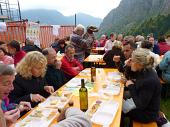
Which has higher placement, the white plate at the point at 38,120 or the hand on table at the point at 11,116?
the hand on table at the point at 11,116

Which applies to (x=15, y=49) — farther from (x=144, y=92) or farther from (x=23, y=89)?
(x=144, y=92)

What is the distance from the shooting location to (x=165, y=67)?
525cm

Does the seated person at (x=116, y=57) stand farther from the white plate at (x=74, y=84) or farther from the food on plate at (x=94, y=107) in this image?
the food on plate at (x=94, y=107)

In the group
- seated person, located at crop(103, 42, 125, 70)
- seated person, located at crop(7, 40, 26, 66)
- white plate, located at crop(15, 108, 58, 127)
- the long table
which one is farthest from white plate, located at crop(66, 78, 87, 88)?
seated person, located at crop(7, 40, 26, 66)

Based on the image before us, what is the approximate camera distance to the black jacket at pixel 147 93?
3.04 metres

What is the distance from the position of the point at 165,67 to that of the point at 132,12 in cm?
4266

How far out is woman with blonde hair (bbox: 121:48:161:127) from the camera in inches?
120

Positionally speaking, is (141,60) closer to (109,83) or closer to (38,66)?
(109,83)

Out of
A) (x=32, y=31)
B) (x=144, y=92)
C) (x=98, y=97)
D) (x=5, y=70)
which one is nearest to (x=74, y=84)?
(x=98, y=97)

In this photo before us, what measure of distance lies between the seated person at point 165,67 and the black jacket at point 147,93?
2.18 meters

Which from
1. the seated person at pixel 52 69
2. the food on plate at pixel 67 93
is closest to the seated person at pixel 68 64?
the seated person at pixel 52 69

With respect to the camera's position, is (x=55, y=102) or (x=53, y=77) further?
(x=53, y=77)

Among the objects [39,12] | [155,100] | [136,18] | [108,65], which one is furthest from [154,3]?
[39,12]

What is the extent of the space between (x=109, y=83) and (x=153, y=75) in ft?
2.59
